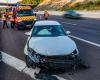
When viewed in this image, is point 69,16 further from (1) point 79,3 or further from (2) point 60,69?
(2) point 60,69

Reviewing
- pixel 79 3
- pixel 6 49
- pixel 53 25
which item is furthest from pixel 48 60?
pixel 79 3

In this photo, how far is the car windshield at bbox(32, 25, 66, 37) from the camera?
13.6 metres

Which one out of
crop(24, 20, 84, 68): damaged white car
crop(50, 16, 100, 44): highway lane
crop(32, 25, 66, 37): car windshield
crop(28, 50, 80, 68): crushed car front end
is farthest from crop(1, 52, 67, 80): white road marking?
crop(50, 16, 100, 44): highway lane

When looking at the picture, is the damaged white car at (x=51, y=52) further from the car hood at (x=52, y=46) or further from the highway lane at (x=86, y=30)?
the highway lane at (x=86, y=30)

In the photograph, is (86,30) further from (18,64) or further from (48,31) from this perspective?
(18,64)

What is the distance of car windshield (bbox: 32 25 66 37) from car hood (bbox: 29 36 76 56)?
0.80 meters

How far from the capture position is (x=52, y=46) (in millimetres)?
11688

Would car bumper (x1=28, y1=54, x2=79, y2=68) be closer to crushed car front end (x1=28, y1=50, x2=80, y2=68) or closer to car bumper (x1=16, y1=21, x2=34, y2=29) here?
crushed car front end (x1=28, y1=50, x2=80, y2=68)

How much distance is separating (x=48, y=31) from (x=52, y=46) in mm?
2223

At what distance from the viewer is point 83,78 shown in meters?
10.4

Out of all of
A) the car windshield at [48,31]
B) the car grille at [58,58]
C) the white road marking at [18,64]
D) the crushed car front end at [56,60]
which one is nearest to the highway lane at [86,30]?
the car windshield at [48,31]

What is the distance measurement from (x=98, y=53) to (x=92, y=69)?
11.2ft

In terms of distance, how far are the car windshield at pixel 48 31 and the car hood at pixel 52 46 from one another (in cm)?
80

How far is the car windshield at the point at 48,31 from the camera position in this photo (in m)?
13.6
